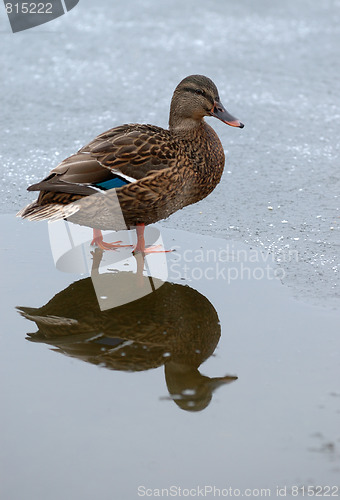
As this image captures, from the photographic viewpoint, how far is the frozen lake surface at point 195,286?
2.37m

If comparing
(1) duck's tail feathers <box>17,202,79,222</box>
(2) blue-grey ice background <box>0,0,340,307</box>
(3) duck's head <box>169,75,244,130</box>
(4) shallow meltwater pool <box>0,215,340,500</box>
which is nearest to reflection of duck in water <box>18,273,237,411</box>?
(4) shallow meltwater pool <box>0,215,340,500</box>

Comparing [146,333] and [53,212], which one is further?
[53,212]

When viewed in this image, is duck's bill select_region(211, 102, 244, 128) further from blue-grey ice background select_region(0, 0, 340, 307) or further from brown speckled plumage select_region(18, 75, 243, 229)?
blue-grey ice background select_region(0, 0, 340, 307)

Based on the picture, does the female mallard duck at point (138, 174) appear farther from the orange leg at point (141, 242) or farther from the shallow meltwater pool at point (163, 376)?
the shallow meltwater pool at point (163, 376)

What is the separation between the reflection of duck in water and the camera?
2.83 metres

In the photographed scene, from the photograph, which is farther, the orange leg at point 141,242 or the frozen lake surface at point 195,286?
the orange leg at point 141,242

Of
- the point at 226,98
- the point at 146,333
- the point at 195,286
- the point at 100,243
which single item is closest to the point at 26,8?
the point at 226,98

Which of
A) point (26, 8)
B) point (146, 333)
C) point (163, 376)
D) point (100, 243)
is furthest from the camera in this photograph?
point (26, 8)

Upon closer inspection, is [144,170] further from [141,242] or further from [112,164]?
[141,242]

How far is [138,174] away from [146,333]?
93 centimetres

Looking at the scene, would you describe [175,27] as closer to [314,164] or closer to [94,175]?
[314,164]

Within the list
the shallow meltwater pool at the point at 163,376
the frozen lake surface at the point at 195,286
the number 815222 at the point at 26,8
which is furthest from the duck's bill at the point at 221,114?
the number 815222 at the point at 26,8

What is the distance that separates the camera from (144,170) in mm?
3719

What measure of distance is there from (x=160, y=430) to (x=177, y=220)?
6.68ft
